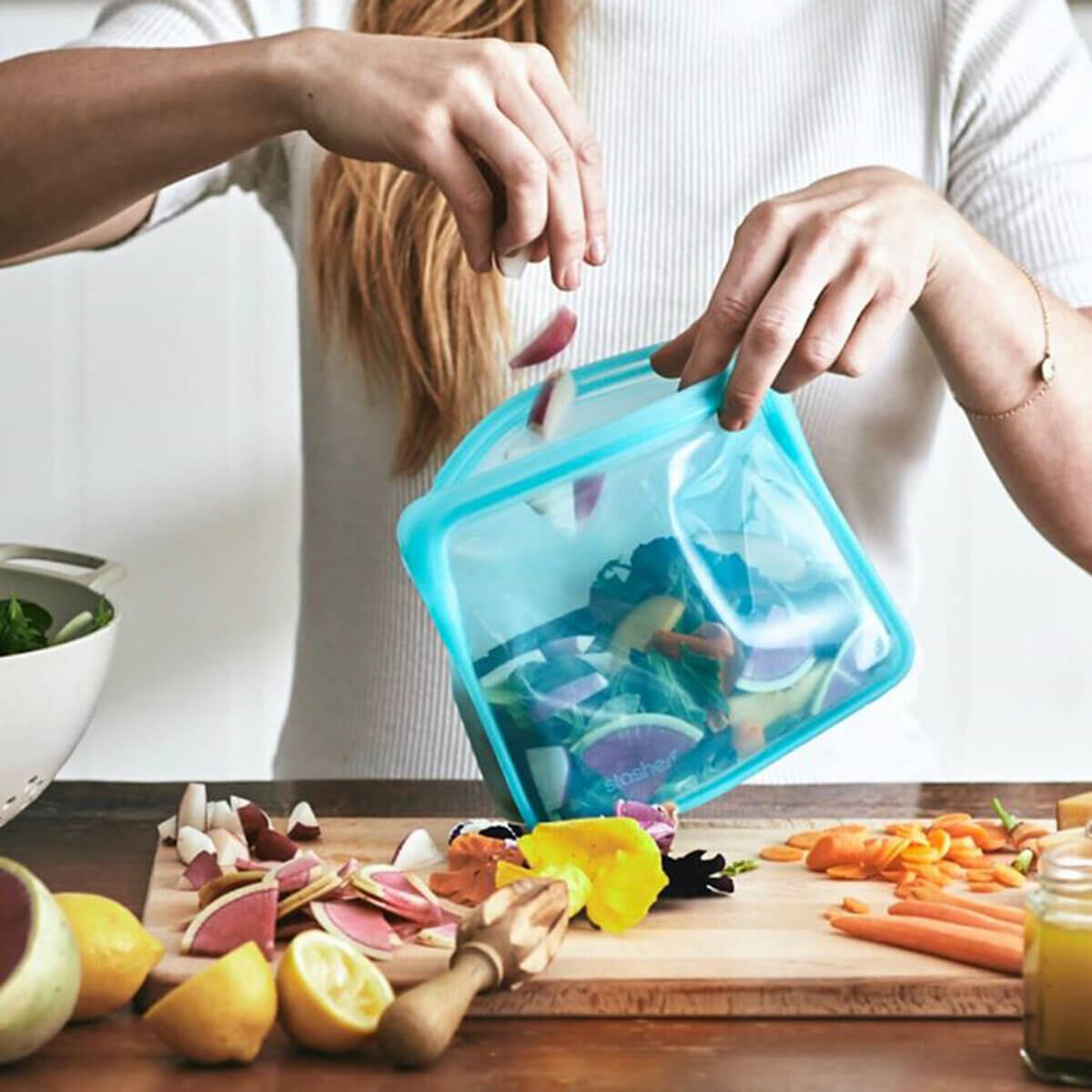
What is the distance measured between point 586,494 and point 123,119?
446mm

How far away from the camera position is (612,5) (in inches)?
59.1

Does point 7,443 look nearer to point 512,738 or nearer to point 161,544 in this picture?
point 161,544

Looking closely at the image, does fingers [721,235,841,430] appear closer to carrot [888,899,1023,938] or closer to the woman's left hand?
the woman's left hand

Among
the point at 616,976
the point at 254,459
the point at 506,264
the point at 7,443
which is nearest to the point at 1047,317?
the point at 506,264

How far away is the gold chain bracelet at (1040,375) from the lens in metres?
1.22

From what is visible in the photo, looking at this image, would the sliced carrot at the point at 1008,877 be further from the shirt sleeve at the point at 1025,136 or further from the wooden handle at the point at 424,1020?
the shirt sleeve at the point at 1025,136

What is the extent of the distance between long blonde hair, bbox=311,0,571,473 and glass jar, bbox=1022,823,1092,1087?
77 centimetres

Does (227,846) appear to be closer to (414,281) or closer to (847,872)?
(847,872)

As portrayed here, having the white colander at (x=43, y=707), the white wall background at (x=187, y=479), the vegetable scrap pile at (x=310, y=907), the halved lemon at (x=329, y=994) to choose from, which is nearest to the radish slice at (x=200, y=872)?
the vegetable scrap pile at (x=310, y=907)

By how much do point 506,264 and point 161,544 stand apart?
3.83 ft

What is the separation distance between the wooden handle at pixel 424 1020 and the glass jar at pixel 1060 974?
237 mm

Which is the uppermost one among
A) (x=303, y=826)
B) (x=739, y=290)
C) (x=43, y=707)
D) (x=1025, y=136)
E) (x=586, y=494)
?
(x=1025, y=136)

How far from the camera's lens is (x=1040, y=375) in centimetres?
123

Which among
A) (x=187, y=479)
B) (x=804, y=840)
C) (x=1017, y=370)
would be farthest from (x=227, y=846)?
(x=187, y=479)
